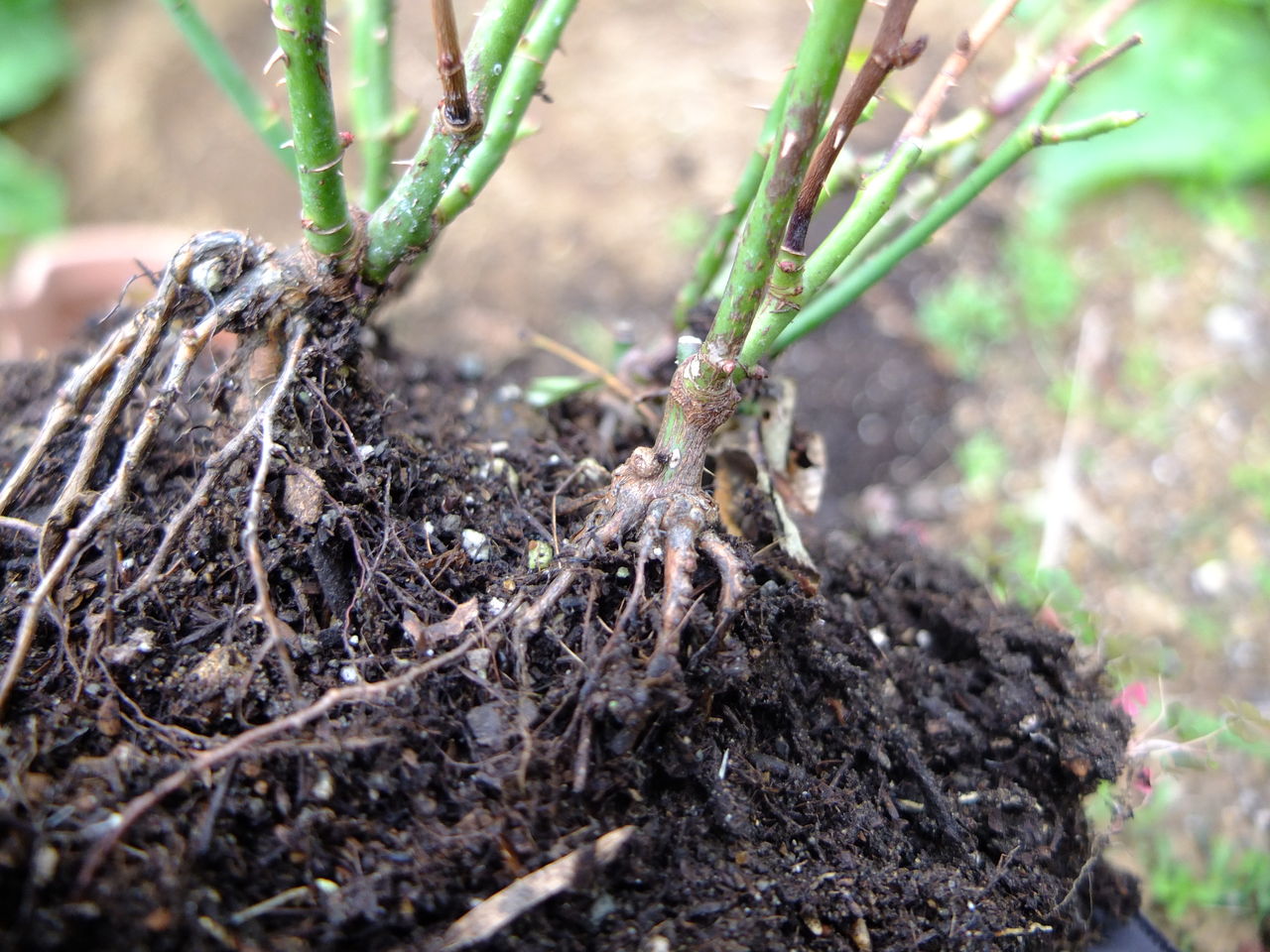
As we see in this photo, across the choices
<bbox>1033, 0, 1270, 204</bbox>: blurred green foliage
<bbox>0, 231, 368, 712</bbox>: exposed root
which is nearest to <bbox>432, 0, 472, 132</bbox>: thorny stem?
<bbox>0, 231, 368, 712</bbox>: exposed root

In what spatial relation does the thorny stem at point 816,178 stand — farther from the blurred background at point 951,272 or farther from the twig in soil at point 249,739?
the blurred background at point 951,272

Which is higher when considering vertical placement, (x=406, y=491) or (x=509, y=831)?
(x=406, y=491)

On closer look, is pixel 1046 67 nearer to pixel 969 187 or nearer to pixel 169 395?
pixel 969 187

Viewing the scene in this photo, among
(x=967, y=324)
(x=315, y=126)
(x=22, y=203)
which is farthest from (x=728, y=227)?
(x=22, y=203)

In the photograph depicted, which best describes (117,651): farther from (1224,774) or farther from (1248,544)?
(1248,544)

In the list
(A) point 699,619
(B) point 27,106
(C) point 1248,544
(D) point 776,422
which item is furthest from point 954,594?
(B) point 27,106

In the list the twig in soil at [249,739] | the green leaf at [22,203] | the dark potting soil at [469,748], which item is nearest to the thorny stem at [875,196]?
the dark potting soil at [469,748]
